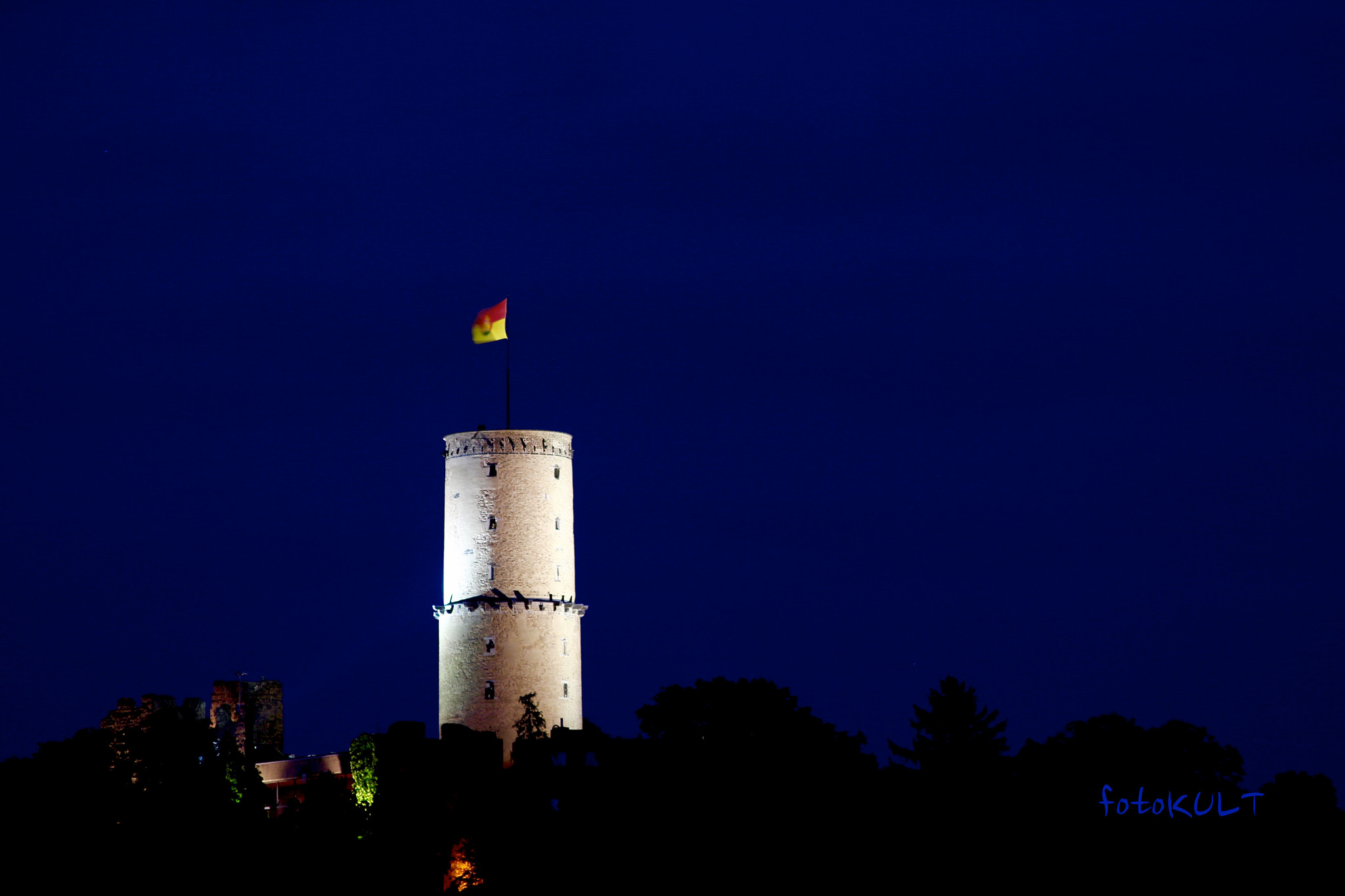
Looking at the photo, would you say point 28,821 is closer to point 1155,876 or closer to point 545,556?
point 545,556

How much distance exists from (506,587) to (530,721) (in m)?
5.36

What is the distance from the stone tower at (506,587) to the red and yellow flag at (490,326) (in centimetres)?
617

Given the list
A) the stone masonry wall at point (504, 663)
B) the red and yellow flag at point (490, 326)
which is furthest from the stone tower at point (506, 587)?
the red and yellow flag at point (490, 326)

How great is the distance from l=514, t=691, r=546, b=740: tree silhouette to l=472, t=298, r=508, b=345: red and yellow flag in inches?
620

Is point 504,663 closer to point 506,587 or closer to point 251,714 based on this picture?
point 506,587

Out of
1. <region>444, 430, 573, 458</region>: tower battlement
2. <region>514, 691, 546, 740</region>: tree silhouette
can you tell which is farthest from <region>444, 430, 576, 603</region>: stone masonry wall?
<region>514, 691, 546, 740</region>: tree silhouette

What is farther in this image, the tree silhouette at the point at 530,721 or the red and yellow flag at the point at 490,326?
the red and yellow flag at the point at 490,326

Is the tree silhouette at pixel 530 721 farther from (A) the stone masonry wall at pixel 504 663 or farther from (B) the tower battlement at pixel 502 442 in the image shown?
(B) the tower battlement at pixel 502 442

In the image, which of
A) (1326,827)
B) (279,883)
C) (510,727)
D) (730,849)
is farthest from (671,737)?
(1326,827)

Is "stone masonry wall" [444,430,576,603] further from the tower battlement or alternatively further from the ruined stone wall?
the ruined stone wall

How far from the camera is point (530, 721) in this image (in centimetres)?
9562

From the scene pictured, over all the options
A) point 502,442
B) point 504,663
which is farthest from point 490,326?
point 504,663

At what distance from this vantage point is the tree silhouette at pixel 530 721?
9525cm

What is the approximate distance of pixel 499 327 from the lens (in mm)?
102500
